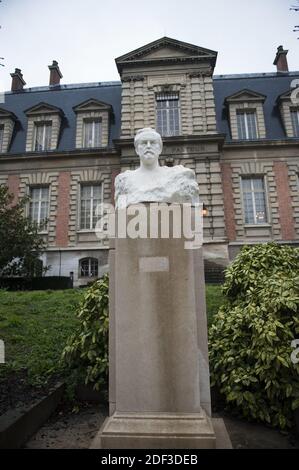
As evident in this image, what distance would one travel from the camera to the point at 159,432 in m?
3.27

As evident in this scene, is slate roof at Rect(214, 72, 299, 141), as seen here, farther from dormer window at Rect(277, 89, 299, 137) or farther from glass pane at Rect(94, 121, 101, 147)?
glass pane at Rect(94, 121, 101, 147)

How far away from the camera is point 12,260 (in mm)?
16719

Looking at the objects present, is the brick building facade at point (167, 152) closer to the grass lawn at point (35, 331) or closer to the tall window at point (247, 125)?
the tall window at point (247, 125)

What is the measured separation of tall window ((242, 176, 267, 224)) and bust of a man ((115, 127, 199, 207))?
17765mm

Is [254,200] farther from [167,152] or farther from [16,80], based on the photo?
[16,80]

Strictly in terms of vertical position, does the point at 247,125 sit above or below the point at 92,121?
below

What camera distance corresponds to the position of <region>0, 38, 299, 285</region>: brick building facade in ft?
66.9

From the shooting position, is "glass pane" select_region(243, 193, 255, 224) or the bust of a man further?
"glass pane" select_region(243, 193, 255, 224)

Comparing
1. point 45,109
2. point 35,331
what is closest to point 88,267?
point 45,109

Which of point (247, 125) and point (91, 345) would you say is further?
point (247, 125)

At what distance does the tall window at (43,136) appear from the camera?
2316cm

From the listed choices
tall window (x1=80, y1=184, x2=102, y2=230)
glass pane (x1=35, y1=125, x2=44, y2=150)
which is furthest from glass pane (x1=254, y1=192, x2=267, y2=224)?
glass pane (x1=35, y1=125, x2=44, y2=150)

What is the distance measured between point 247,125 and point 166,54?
6676mm
